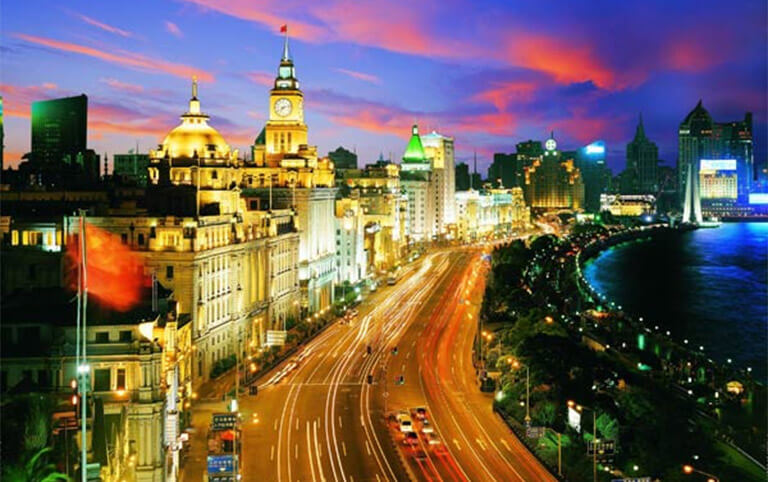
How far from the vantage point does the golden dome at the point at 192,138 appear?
82.5 m

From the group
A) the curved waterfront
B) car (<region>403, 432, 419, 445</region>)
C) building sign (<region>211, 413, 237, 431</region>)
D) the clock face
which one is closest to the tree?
building sign (<region>211, 413, 237, 431</region>)

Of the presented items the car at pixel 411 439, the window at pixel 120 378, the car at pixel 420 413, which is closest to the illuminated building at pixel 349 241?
the car at pixel 420 413

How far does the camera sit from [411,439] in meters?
49.4

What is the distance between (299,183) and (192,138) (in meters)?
18.2

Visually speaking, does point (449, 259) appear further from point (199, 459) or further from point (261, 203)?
point (199, 459)

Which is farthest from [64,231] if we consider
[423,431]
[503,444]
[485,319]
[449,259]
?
[449,259]

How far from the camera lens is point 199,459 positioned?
4700cm

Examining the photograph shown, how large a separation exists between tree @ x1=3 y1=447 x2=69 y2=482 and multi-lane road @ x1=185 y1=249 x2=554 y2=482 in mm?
10424

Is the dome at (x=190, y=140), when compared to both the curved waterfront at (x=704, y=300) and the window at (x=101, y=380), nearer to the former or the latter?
the window at (x=101, y=380)

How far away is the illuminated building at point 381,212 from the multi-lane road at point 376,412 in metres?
46.9

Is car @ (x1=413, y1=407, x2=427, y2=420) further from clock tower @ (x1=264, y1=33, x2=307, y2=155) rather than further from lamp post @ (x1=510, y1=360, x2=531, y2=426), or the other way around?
clock tower @ (x1=264, y1=33, x2=307, y2=155)

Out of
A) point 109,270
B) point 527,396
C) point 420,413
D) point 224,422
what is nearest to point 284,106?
point 109,270

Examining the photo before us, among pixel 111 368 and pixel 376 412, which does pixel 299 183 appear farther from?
pixel 111 368

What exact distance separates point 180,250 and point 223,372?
10180 millimetres
